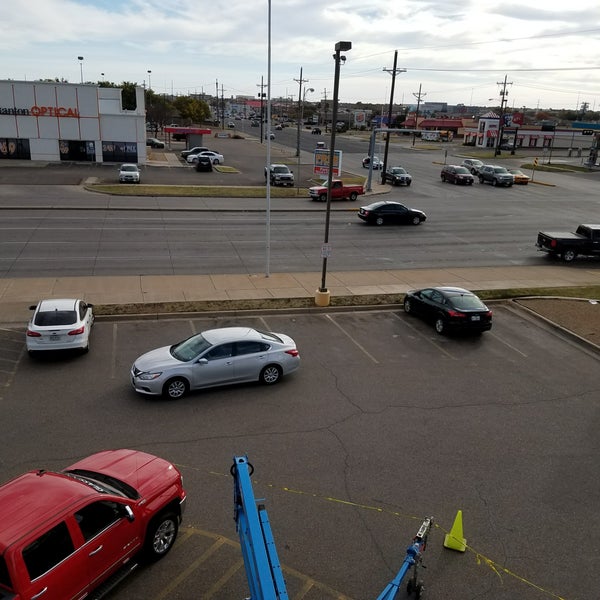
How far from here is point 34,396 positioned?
12.8 meters

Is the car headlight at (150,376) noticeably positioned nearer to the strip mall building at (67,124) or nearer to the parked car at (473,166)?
the strip mall building at (67,124)

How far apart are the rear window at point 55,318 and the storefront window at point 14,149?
47.6 m

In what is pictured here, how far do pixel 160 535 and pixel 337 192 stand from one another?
37.6 m

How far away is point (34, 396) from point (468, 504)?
30.4ft

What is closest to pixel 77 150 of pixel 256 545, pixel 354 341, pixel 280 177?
pixel 280 177

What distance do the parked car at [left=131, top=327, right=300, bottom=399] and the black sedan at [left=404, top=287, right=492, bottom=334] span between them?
224 inches

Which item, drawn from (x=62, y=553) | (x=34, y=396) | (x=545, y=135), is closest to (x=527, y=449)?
(x=62, y=553)

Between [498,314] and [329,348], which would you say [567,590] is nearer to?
[329,348]

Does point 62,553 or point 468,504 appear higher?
point 62,553

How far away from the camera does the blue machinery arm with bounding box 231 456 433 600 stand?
17.5 feet

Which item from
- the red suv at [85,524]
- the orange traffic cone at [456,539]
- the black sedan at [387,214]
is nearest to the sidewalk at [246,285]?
the black sedan at [387,214]

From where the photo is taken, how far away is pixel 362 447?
1134 centimetres

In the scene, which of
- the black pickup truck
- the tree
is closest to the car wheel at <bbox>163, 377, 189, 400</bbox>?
the black pickup truck

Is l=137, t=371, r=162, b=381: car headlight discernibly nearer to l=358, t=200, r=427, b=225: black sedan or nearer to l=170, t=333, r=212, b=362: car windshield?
l=170, t=333, r=212, b=362: car windshield
